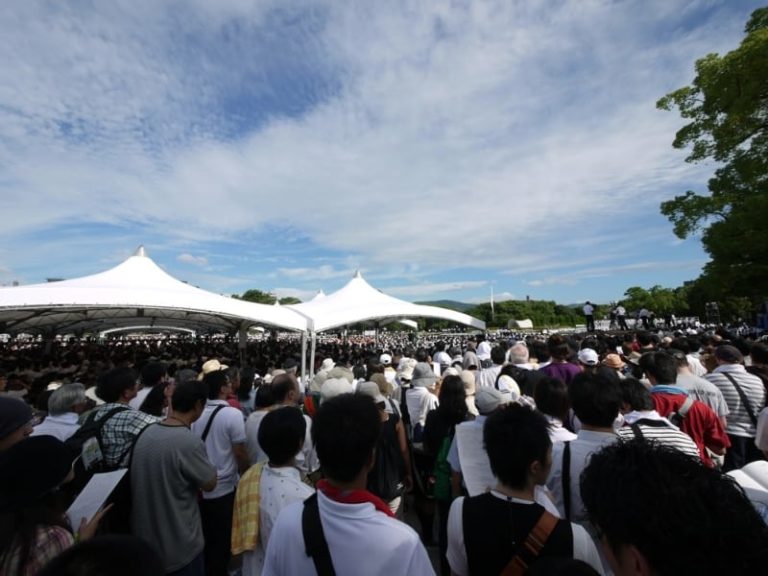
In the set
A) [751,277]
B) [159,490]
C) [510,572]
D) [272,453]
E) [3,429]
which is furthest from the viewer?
[751,277]

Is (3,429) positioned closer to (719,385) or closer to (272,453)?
(272,453)

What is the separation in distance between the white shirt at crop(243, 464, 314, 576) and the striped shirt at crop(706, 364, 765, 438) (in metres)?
4.05

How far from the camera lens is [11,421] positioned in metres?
1.95

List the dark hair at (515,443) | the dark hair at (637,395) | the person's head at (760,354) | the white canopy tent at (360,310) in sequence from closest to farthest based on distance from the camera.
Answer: the dark hair at (515,443), the dark hair at (637,395), the person's head at (760,354), the white canopy tent at (360,310)

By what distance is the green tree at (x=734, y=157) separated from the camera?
871 cm

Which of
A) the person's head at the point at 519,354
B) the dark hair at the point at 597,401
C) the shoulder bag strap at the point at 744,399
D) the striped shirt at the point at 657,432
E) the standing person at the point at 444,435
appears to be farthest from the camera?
the person's head at the point at 519,354

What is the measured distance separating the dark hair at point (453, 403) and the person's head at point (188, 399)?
72.1 inches

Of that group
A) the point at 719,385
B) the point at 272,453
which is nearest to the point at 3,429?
the point at 272,453

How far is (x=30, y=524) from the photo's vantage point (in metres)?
1.36

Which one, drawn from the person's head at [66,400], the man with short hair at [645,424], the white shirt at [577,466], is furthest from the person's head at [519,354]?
the person's head at [66,400]

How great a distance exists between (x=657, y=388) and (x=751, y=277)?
35.4ft

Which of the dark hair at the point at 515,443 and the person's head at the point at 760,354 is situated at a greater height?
the person's head at the point at 760,354

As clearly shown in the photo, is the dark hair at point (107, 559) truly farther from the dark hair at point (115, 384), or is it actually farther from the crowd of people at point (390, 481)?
the dark hair at point (115, 384)

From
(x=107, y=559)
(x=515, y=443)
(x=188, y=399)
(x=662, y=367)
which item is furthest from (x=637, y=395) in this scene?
(x=188, y=399)
